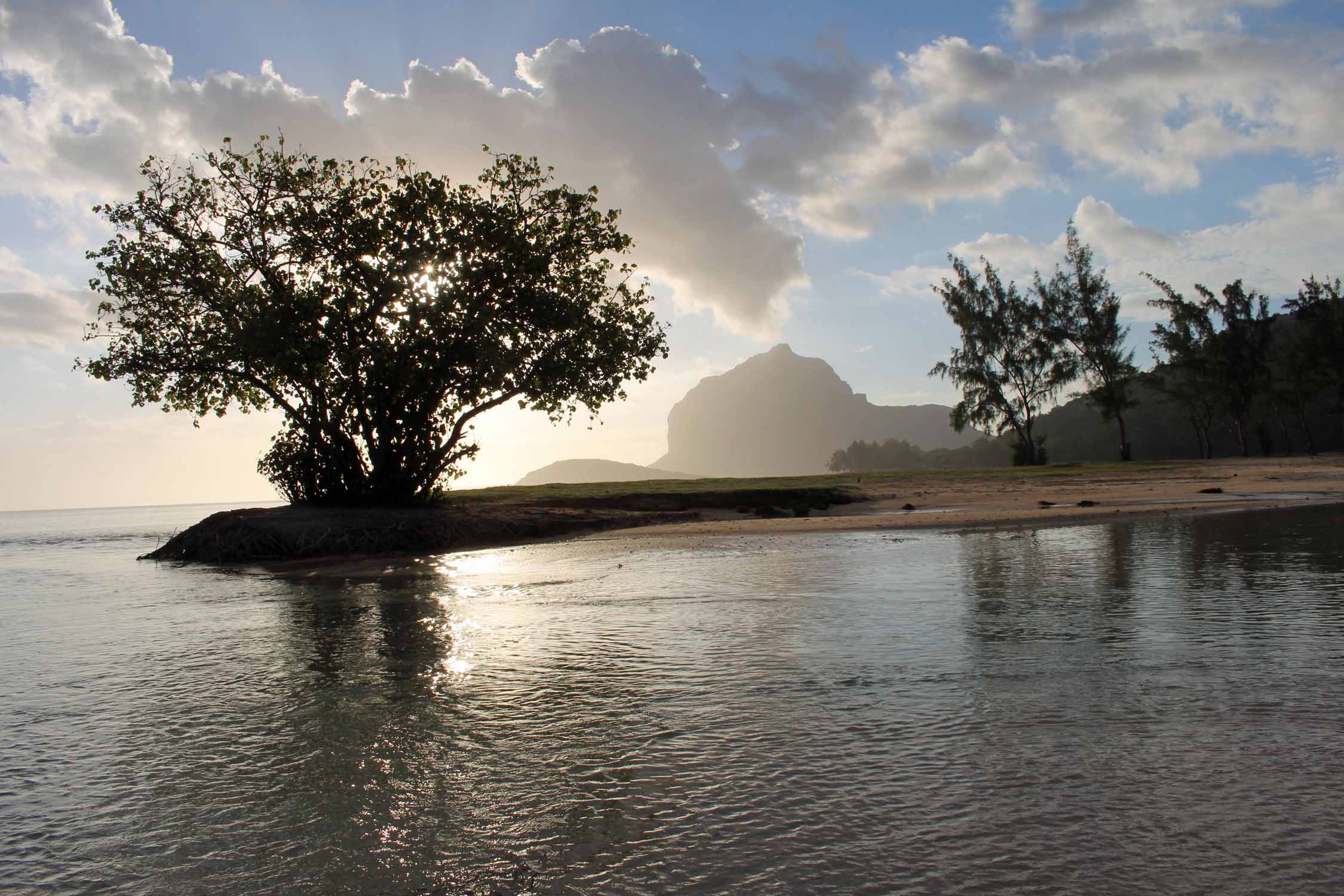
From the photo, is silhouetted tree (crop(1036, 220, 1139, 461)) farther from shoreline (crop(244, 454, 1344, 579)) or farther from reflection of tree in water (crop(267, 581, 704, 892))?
reflection of tree in water (crop(267, 581, 704, 892))

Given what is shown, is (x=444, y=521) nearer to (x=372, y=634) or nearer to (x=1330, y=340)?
(x=372, y=634)

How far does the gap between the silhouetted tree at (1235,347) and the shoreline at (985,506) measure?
2107cm

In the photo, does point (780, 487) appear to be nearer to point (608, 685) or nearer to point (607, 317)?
point (607, 317)

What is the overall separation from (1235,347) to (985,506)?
3944 centimetres

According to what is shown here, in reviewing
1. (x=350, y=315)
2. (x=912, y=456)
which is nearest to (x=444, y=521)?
(x=350, y=315)

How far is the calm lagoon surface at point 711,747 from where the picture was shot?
85.8 inches

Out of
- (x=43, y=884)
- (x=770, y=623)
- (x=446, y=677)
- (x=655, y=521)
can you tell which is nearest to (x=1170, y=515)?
(x=655, y=521)

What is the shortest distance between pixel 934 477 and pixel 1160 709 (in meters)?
25.9

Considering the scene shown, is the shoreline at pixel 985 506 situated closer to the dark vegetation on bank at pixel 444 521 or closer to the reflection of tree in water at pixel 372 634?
the dark vegetation on bank at pixel 444 521

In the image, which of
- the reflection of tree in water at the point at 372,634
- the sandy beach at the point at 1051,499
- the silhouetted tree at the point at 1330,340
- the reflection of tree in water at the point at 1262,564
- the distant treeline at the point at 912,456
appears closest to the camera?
the reflection of tree in water at the point at 372,634

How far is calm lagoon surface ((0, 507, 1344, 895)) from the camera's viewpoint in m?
2.18

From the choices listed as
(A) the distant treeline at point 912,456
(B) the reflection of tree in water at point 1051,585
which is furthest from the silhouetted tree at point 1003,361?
(B) the reflection of tree in water at point 1051,585

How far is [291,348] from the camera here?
53.9 feet

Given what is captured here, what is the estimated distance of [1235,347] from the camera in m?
47.6
